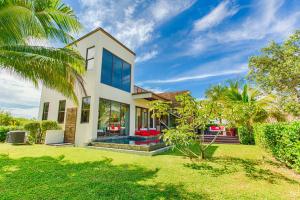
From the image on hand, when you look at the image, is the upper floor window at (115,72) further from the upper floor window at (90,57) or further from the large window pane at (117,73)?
the upper floor window at (90,57)

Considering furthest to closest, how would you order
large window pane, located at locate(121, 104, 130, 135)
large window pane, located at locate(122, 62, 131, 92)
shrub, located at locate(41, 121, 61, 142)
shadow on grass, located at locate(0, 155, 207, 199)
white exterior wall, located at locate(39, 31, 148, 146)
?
large window pane, located at locate(122, 62, 131, 92) < large window pane, located at locate(121, 104, 130, 135) < shrub, located at locate(41, 121, 61, 142) < white exterior wall, located at locate(39, 31, 148, 146) < shadow on grass, located at locate(0, 155, 207, 199)

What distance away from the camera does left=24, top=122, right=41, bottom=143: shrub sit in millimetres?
11570

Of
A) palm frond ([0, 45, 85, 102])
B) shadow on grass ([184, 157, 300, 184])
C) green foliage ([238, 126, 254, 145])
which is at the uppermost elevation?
palm frond ([0, 45, 85, 102])

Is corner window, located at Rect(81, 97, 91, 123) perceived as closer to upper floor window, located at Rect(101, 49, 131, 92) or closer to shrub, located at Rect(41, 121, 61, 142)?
upper floor window, located at Rect(101, 49, 131, 92)

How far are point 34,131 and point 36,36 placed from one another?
8526 mm

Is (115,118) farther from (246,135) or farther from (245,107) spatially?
(246,135)

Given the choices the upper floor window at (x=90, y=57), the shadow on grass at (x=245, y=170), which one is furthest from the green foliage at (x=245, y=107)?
the upper floor window at (x=90, y=57)

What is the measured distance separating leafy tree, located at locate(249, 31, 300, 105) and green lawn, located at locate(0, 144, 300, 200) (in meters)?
6.51

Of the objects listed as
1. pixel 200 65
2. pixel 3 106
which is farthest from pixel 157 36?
pixel 3 106

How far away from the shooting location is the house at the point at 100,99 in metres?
11.5

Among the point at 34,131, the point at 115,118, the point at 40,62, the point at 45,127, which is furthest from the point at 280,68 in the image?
the point at 34,131

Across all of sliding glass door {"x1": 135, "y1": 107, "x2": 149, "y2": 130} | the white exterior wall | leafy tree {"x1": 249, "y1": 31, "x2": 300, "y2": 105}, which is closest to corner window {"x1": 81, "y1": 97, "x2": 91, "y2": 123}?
the white exterior wall

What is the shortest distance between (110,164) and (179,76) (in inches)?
803

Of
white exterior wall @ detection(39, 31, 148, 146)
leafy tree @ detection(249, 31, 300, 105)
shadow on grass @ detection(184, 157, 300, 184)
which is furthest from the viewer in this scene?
white exterior wall @ detection(39, 31, 148, 146)
